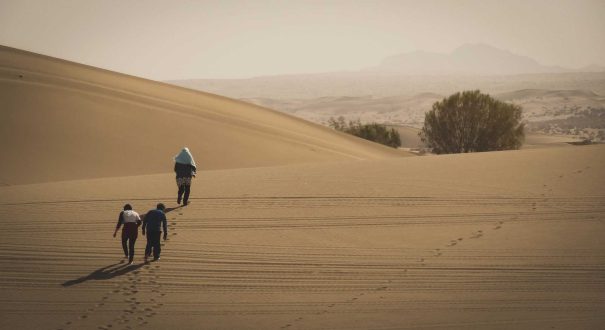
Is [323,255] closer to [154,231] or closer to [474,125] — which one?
[154,231]

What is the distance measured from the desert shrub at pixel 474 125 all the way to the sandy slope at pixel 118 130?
3.15 m

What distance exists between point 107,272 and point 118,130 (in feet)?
63.3

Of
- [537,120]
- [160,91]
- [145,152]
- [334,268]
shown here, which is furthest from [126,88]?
[537,120]

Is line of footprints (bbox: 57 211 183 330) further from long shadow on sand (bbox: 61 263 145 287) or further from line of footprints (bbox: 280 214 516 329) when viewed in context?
line of footprints (bbox: 280 214 516 329)

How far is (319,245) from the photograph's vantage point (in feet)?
44.7

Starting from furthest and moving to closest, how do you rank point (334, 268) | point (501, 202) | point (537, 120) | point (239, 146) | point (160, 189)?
1. point (537, 120)
2. point (239, 146)
3. point (160, 189)
4. point (501, 202)
5. point (334, 268)

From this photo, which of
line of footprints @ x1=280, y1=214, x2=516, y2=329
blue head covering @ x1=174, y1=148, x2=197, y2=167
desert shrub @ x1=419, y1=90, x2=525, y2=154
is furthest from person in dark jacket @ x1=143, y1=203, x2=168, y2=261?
desert shrub @ x1=419, y1=90, x2=525, y2=154

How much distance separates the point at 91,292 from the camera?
11023 millimetres

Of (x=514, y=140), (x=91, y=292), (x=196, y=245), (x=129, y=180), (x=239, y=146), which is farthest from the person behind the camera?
(x=514, y=140)

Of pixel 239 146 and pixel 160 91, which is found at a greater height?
pixel 160 91

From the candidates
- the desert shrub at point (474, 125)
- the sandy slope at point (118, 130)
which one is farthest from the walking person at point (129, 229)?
the desert shrub at point (474, 125)

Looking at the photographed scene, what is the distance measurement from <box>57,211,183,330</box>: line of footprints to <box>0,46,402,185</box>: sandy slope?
12.9 metres

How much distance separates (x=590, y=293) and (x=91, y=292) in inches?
270

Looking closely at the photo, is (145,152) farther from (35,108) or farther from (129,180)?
(129,180)
